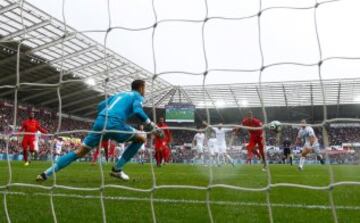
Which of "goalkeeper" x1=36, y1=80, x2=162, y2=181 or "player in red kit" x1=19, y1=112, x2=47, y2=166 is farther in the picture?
"player in red kit" x1=19, y1=112, x2=47, y2=166

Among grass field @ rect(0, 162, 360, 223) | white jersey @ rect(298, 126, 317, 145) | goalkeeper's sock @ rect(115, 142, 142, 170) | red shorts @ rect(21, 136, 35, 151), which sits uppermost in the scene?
red shorts @ rect(21, 136, 35, 151)

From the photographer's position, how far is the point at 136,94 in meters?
6.55

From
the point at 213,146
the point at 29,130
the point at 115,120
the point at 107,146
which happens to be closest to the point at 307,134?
the point at 213,146

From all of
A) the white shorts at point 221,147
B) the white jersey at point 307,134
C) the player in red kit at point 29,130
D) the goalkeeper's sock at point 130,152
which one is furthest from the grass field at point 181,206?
the white shorts at point 221,147

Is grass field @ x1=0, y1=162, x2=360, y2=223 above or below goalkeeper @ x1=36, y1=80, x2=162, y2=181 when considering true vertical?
below

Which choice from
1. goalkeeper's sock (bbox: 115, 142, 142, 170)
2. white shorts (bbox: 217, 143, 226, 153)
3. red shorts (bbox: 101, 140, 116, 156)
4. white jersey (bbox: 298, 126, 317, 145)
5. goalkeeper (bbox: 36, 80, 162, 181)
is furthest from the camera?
white shorts (bbox: 217, 143, 226, 153)

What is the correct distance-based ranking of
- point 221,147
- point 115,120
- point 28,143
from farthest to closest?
1. point 221,147
2. point 28,143
3. point 115,120

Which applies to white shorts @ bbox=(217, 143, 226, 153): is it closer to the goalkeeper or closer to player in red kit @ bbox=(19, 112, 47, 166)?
player in red kit @ bbox=(19, 112, 47, 166)

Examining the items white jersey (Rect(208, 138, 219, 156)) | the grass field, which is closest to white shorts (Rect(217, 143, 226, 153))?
white jersey (Rect(208, 138, 219, 156))

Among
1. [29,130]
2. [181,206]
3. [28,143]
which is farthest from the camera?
[28,143]

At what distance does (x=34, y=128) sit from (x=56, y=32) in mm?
11700

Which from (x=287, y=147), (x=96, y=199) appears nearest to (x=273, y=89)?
(x=287, y=147)

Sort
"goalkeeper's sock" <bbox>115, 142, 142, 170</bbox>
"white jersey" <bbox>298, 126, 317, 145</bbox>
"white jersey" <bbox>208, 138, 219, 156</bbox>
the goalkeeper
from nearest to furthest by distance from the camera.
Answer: the goalkeeper < "goalkeeper's sock" <bbox>115, 142, 142, 170</bbox> < "white jersey" <bbox>298, 126, 317, 145</bbox> < "white jersey" <bbox>208, 138, 219, 156</bbox>

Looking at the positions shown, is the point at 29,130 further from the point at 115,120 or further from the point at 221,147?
the point at 115,120
